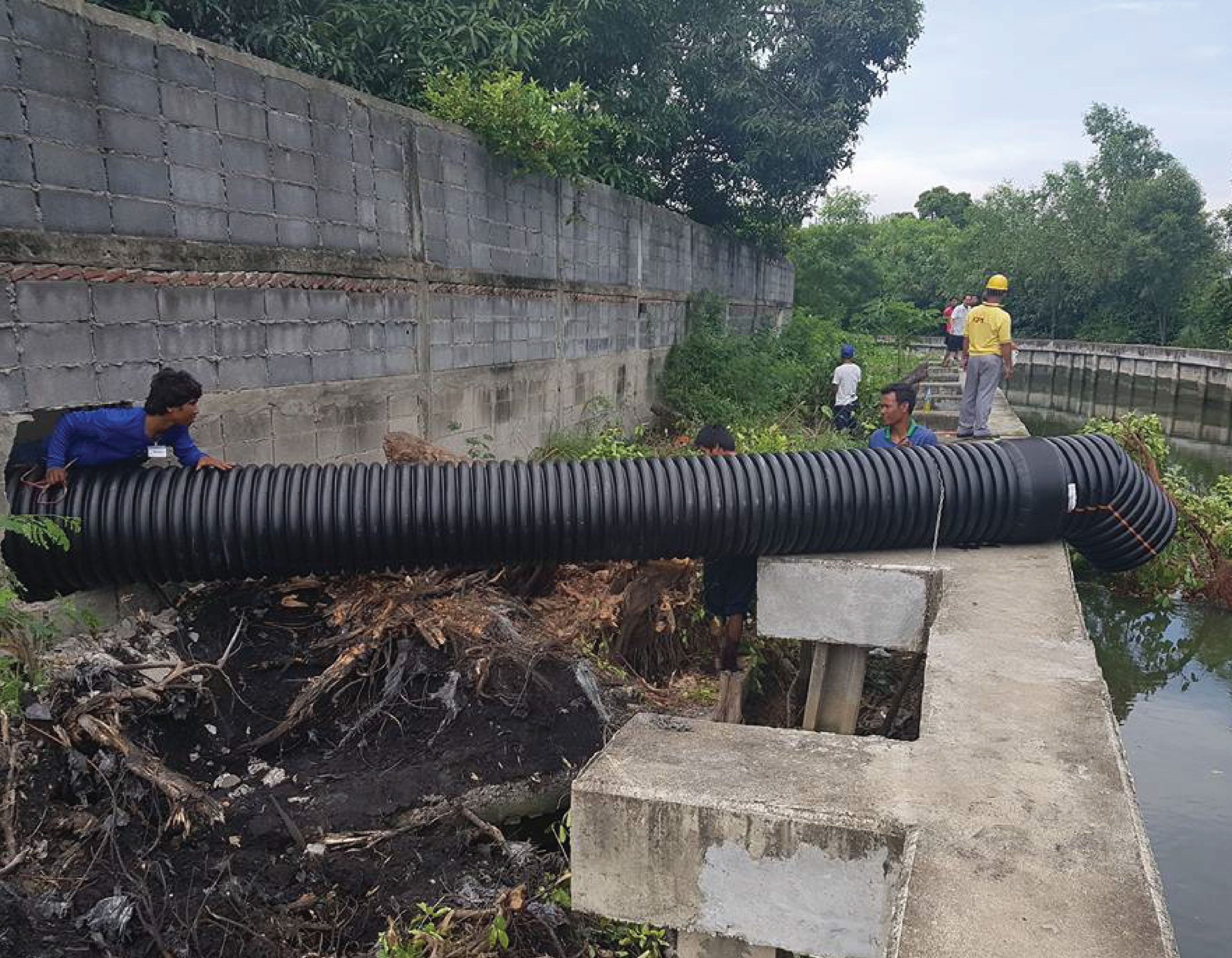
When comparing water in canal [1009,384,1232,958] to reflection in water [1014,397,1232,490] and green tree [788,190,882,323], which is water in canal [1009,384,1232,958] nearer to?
reflection in water [1014,397,1232,490]

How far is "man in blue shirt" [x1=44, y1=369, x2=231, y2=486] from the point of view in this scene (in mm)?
3322

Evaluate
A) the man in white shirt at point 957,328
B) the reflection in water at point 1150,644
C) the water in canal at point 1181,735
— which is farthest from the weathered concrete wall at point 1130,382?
the water in canal at point 1181,735

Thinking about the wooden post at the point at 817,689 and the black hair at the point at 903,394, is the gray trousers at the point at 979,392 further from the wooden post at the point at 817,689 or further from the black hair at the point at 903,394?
the wooden post at the point at 817,689

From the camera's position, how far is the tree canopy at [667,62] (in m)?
6.77

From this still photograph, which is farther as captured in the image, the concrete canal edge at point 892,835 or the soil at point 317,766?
the soil at point 317,766

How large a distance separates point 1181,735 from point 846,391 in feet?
17.5

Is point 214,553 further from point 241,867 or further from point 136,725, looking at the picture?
point 241,867

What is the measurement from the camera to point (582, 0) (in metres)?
7.91

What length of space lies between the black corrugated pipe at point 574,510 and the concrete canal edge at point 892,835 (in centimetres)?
128

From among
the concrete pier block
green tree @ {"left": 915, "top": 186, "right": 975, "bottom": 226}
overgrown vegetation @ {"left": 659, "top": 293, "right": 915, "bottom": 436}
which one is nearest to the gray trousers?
overgrown vegetation @ {"left": 659, "top": 293, "right": 915, "bottom": 436}

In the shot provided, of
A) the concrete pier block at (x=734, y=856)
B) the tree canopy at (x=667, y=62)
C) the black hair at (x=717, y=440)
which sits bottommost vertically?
the concrete pier block at (x=734, y=856)

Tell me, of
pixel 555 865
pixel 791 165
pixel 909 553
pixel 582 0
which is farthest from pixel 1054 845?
pixel 791 165

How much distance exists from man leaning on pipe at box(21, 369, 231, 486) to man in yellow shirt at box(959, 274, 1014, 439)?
5.46 meters

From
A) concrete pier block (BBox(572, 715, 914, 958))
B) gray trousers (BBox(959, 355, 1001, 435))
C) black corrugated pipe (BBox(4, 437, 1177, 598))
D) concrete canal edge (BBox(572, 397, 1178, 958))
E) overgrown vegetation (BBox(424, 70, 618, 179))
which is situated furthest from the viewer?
gray trousers (BBox(959, 355, 1001, 435))
